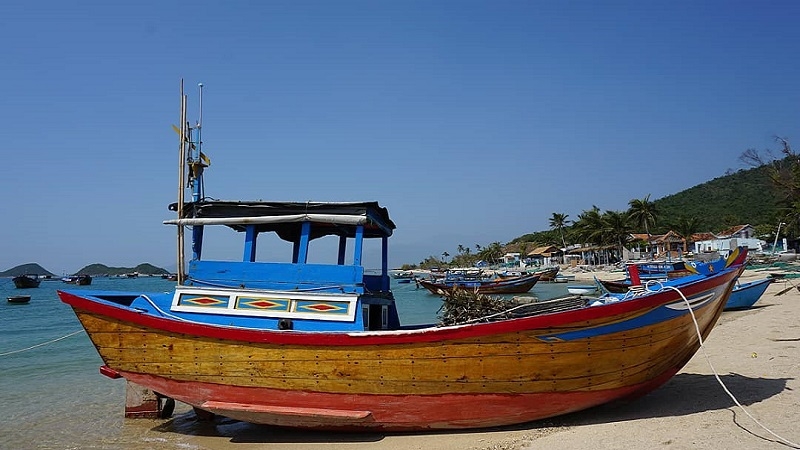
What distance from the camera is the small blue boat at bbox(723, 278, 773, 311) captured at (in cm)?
1981

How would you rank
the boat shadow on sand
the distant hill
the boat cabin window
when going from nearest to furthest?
the boat shadow on sand < the boat cabin window < the distant hill

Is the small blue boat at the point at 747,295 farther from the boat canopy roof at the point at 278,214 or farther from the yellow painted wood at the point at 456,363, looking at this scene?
the boat canopy roof at the point at 278,214

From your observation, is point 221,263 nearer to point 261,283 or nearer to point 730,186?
point 261,283

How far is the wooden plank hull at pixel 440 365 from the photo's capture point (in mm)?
6109

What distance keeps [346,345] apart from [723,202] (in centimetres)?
11893

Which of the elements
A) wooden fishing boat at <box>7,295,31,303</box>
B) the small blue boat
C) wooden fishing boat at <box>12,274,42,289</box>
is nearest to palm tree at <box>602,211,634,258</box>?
the small blue boat

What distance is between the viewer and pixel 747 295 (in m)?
20.0

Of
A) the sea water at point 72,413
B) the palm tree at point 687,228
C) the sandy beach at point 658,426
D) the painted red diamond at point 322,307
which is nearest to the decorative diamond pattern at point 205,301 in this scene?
the painted red diamond at point 322,307

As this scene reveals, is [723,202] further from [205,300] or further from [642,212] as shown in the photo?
[205,300]

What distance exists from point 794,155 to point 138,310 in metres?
44.2

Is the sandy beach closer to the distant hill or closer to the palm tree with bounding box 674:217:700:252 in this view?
the palm tree with bounding box 674:217:700:252

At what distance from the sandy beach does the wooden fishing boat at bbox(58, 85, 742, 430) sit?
0.24 meters

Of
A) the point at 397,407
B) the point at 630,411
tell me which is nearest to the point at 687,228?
the point at 630,411

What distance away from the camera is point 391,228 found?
8797 millimetres
